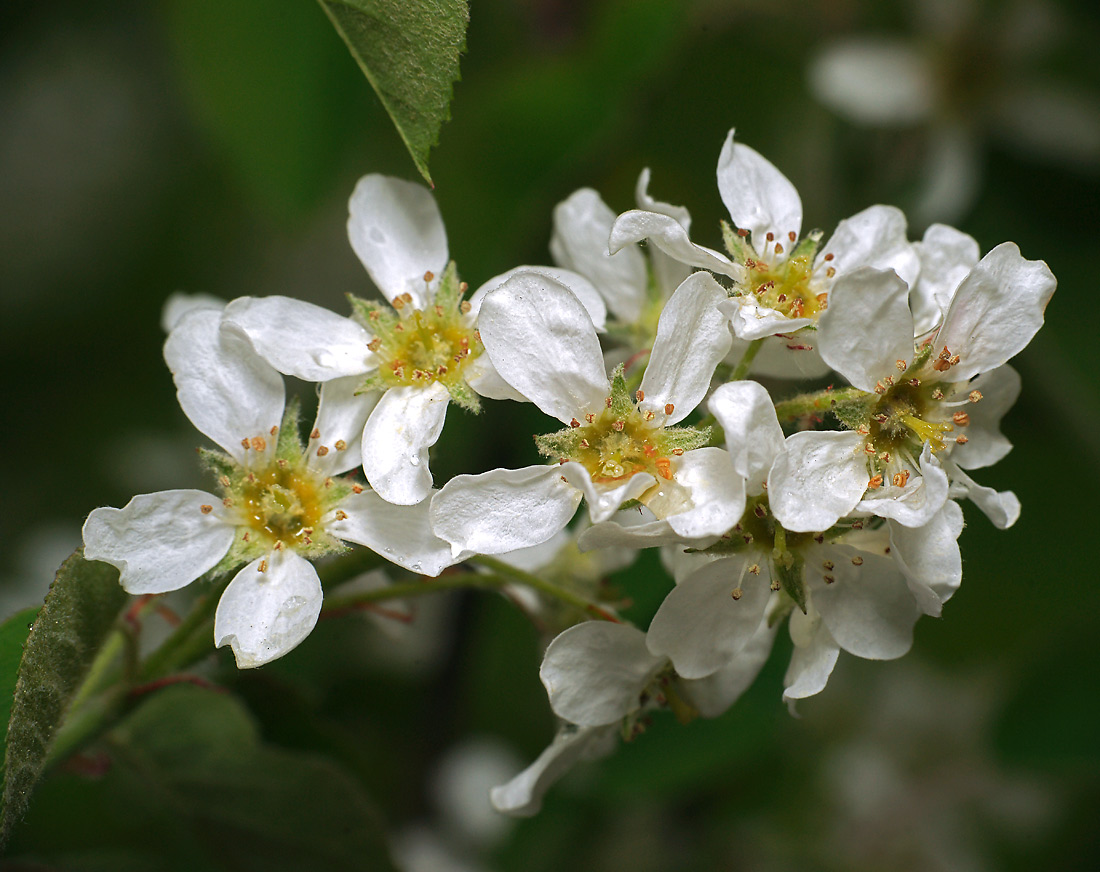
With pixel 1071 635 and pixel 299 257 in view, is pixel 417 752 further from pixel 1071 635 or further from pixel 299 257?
pixel 299 257

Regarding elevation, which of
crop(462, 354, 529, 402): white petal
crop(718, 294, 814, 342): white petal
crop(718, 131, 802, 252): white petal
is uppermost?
crop(718, 131, 802, 252): white petal

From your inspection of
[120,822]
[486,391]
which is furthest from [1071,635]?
[120,822]

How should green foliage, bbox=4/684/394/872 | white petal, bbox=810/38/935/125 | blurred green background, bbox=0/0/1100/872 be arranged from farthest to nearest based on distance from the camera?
white petal, bbox=810/38/935/125 < blurred green background, bbox=0/0/1100/872 < green foliage, bbox=4/684/394/872

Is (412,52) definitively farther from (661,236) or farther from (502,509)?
(502,509)

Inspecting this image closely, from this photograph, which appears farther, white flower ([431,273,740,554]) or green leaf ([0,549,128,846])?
white flower ([431,273,740,554])

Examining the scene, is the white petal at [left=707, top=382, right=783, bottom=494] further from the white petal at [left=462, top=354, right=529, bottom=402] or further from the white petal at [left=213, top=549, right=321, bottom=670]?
the white petal at [left=213, top=549, right=321, bottom=670]

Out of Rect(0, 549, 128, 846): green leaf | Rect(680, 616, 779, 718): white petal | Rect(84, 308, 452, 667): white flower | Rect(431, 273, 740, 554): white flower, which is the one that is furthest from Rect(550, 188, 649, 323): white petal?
Rect(0, 549, 128, 846): green leaf

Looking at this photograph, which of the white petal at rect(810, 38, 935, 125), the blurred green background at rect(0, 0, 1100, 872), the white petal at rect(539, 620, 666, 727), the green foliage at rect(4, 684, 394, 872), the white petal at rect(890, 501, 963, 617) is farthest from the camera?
the white petal at rect(810, 38, 935, 125)

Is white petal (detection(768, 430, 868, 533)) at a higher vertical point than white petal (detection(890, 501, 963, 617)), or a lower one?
higher
